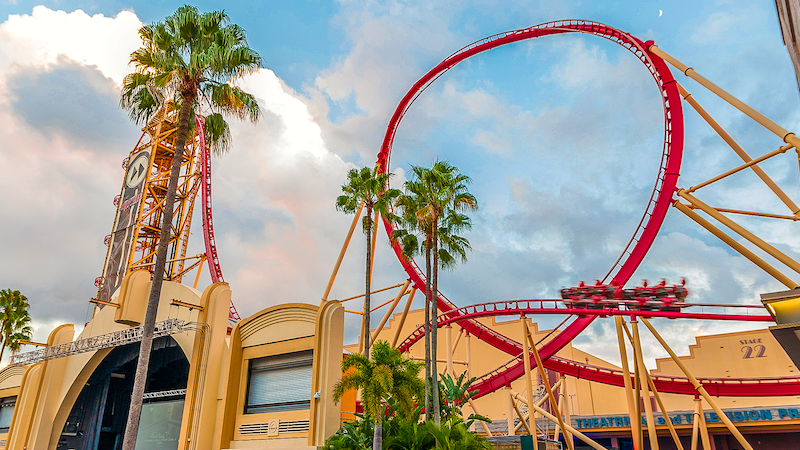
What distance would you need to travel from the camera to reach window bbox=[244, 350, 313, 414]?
58.4ft

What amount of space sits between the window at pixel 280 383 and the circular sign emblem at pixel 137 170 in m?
20.4

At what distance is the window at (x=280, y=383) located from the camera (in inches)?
701

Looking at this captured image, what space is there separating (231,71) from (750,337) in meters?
26.3

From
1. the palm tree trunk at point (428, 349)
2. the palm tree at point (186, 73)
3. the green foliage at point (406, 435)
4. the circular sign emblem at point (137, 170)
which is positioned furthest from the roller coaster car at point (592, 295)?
the circular sign emblem at point (137, 170)

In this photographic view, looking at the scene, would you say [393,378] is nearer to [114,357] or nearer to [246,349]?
[246,349]

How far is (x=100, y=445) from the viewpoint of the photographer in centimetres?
2703

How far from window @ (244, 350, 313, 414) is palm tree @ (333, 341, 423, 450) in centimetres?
194

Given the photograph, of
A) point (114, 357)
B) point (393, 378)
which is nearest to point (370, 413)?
point (393, 378)

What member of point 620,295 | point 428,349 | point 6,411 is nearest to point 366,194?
point 428,349

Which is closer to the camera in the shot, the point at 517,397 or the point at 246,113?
the point at 246,113

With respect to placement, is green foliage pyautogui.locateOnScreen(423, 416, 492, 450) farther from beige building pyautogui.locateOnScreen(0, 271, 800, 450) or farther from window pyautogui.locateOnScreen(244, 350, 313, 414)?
window pyautogui.locateOnScreen(244, 350, 313, 414)

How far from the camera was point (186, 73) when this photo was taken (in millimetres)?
13867

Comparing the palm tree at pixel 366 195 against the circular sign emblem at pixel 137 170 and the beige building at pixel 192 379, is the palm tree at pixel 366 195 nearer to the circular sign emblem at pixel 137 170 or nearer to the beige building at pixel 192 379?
the beige building at pixel 192 379

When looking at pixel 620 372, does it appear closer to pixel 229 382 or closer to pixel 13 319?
pixel 229 382
